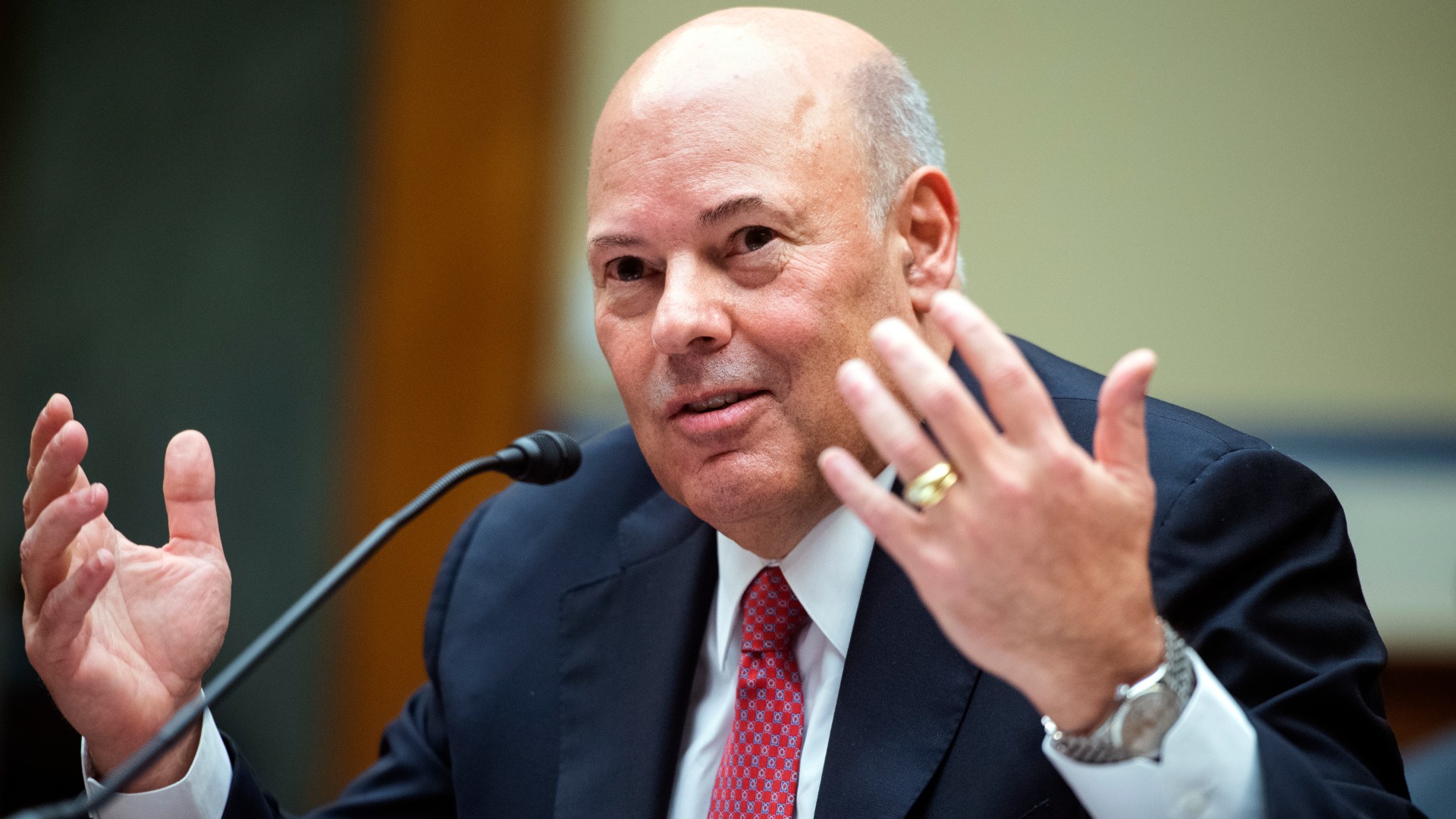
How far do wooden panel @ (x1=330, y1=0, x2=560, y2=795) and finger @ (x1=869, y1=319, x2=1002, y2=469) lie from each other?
2705 mm

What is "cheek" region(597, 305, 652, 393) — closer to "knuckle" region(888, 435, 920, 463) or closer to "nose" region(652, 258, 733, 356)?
"nose" region(652, 258, 733, 356)

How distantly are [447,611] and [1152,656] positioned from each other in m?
1.03

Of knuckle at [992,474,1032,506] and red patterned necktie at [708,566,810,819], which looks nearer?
knuckle at [992,474,1032,506]

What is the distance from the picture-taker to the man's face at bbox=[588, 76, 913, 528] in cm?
146

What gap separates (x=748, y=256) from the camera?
4.83ft

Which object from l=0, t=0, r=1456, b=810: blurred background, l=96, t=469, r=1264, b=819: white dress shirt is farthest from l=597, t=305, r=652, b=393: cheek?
l=0, t=0, r=1456, b=810: blurred background

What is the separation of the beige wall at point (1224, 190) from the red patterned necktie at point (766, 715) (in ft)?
6.71

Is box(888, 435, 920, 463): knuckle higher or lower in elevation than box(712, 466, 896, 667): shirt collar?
higher

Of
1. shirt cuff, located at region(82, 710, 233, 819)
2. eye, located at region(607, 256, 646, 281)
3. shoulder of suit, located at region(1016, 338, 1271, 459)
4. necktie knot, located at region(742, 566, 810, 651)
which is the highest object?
eye, located at region(607, 256, 646, 281)

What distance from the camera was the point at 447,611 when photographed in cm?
183

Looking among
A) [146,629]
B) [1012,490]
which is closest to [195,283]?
[146,629]

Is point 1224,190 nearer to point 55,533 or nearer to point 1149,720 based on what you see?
point 1149,720

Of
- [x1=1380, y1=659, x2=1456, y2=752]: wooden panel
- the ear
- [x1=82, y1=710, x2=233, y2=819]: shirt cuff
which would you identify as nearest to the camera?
[x1=82, y1=710, x2=233, y2=819]: shirt cuff

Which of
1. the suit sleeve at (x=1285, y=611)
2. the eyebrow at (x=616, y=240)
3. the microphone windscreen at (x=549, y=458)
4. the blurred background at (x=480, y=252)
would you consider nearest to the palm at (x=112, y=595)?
the microphone windscreen at (x=549, y=458)
